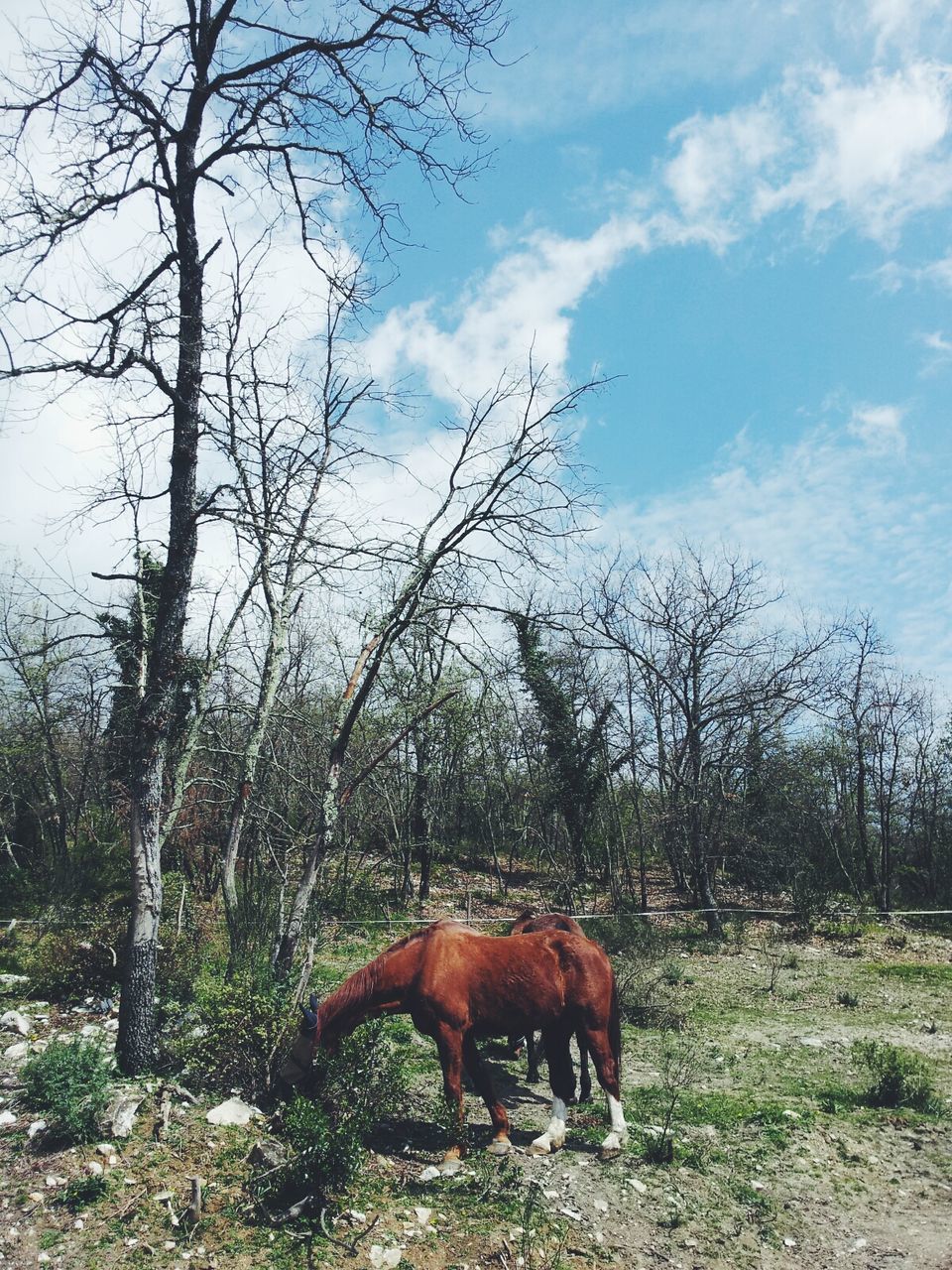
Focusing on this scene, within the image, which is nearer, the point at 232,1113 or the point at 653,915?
the point at 232,1113

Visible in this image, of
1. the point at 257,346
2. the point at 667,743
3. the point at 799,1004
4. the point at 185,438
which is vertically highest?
the point at 257,346

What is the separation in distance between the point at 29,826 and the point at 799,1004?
22.7 m

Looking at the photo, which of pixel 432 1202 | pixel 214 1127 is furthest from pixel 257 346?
pixel 432 1202

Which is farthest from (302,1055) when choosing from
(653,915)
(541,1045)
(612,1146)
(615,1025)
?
(653,915)

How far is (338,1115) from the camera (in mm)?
5496

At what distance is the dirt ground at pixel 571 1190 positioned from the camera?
423 cm

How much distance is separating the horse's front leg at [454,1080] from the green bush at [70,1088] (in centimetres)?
231

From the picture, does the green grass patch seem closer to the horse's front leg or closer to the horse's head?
the horse's front leg

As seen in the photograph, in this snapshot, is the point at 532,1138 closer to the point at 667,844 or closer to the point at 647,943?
the point at 647,943

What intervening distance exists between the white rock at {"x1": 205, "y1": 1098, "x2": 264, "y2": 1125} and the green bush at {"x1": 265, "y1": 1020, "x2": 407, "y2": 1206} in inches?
13.5

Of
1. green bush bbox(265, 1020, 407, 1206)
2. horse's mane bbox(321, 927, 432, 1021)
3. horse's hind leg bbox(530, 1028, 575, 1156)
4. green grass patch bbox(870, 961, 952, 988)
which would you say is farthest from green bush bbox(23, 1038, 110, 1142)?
green grass patch bbox(870, 961, 952, 988)

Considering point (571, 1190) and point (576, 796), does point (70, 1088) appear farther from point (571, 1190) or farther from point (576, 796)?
point (576, 796)

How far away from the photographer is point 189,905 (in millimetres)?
11367

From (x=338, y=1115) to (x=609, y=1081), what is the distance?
2120 mm
